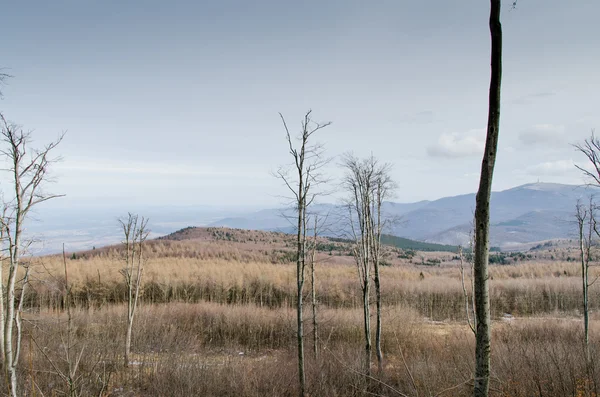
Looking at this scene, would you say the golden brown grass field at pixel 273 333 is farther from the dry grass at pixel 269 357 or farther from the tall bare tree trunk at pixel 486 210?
the tall bare tree trunk at pixel 486 210

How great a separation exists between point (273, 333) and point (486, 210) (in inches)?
659

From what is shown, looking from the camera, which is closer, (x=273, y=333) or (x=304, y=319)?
(x=304, y=319)

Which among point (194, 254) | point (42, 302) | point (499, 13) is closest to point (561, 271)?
point (194, 254)

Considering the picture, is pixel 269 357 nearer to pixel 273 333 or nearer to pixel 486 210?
pixel 273 333

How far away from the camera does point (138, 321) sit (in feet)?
54.0

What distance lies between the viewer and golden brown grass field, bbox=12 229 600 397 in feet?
30.3

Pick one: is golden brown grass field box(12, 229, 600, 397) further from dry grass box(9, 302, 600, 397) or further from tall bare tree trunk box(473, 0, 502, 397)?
tall bare tree trunk box(473, 0, 502, 397)

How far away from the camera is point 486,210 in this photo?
330 centimetres

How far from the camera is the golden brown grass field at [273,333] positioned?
925cm

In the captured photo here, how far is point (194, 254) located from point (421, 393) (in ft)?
87.1

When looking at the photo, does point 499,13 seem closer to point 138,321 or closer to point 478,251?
Answer: point 478,251

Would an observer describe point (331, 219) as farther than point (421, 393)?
Yes

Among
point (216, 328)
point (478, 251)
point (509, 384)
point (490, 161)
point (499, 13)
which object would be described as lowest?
→ point (216, 328)

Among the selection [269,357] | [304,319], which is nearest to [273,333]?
[269,357]
